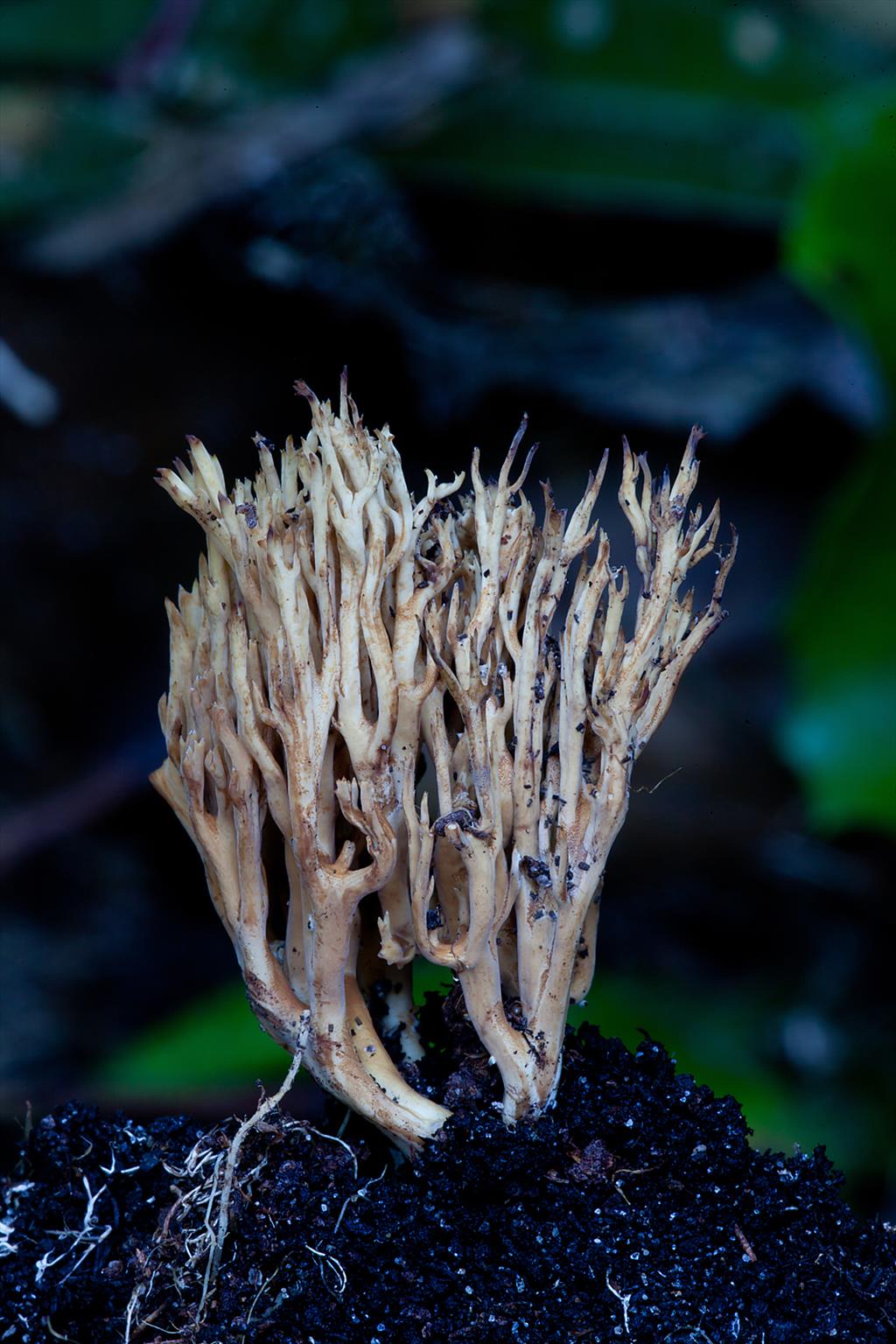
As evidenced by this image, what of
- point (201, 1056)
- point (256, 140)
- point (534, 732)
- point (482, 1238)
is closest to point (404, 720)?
point (534, 732)

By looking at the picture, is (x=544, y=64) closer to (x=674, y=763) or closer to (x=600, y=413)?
(x=600, y=413)

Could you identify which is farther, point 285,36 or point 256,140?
point 285,36

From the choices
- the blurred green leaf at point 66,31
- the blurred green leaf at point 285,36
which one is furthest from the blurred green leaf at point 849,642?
the blurred green leaf at point 66,31

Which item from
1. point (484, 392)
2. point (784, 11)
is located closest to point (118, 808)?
point (484, 392)

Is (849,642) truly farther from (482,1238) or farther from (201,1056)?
(482,1238)

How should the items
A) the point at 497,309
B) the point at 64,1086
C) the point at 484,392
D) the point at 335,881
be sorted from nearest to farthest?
the point at 335,881 < the point at 64,1086 < the point at 484,392 < the point at 497,309

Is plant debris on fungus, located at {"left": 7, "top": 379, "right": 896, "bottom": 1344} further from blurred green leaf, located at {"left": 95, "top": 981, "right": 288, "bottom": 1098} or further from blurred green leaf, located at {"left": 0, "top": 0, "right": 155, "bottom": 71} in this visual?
blurred green leaf, located at {"left": 0, "top": 0, "right": 155, "bottom": 71}
